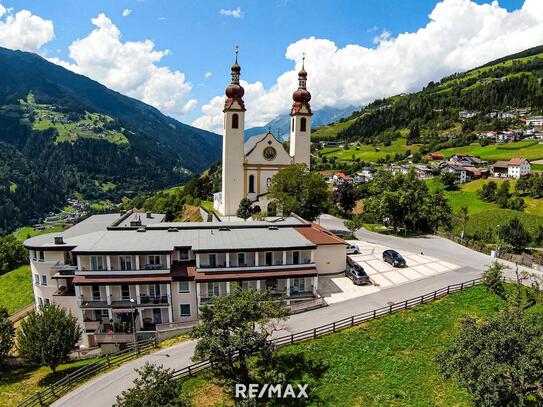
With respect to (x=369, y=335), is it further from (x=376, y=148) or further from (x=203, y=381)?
(x=376, y=148)

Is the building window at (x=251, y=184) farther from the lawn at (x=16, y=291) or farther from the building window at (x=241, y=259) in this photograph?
the lawn at (x=16, y=291)

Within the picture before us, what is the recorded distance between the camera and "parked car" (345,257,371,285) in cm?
3622

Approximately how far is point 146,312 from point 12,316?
74.3 ft

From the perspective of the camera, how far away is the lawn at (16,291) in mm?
49531

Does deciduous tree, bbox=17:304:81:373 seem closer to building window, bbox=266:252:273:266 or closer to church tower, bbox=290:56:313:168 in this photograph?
building window, bbox=266:252:273:266

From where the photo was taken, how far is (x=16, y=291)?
54.4 metres

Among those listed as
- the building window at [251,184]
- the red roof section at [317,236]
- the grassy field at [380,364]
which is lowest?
the grassy field at [380,364]

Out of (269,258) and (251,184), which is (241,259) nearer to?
(269,258)

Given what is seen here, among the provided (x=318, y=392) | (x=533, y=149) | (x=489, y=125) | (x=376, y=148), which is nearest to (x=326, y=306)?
(x=318, y=392)

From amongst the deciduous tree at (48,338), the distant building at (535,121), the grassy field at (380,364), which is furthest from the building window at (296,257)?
the distant building at (535,121)

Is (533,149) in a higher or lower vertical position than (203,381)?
higher

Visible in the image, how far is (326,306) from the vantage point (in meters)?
31.7

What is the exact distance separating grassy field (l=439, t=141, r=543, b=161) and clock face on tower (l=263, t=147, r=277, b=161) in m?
104

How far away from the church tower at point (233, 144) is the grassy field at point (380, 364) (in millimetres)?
41585
